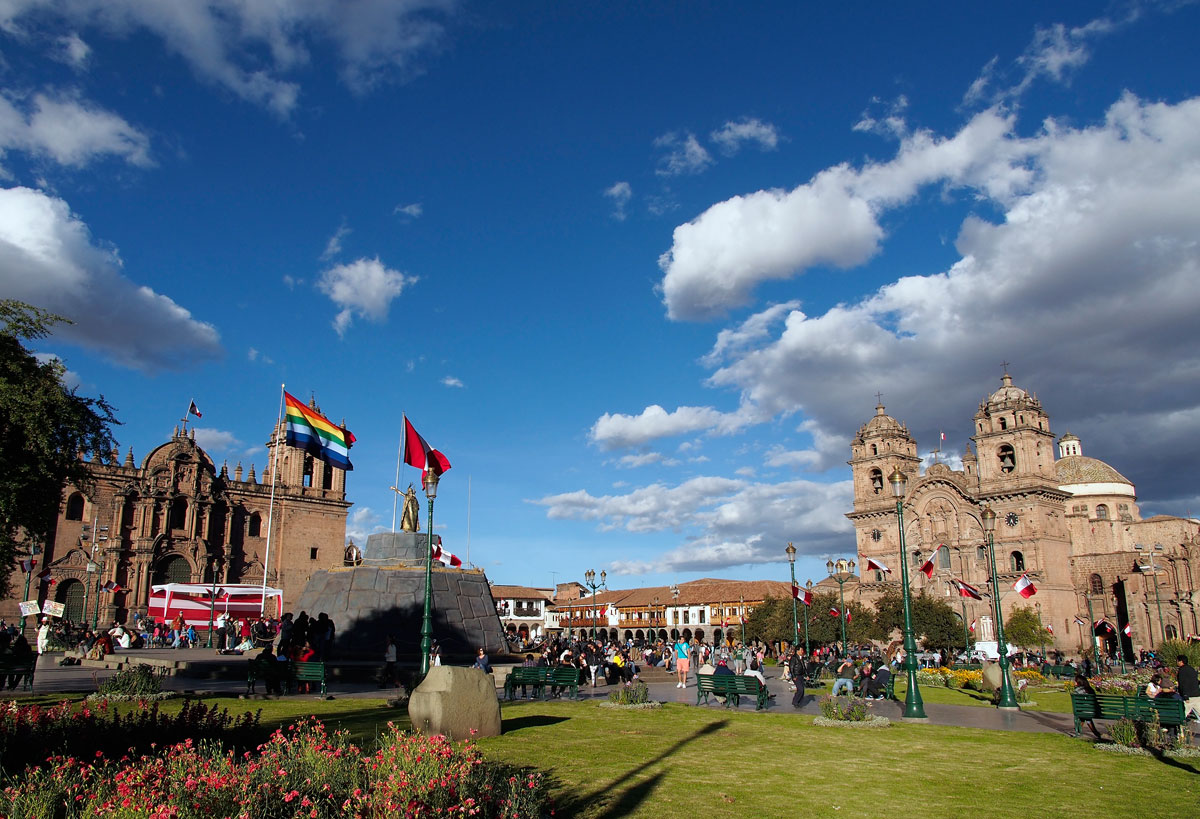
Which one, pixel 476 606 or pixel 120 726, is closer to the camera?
pixel 120 726

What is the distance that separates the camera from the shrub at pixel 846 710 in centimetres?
1348

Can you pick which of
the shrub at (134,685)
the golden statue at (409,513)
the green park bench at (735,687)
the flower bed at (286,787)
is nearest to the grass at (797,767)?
the shrub at (134,685)

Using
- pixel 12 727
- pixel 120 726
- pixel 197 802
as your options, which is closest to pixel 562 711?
pixel 120 726

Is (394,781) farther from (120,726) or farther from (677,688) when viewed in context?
(677,688)

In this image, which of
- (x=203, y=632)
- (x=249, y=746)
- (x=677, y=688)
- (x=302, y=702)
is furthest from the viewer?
(x=203, y=632)

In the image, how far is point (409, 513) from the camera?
26.5 metres

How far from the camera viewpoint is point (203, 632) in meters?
37.2

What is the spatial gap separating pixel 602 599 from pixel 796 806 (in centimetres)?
8529

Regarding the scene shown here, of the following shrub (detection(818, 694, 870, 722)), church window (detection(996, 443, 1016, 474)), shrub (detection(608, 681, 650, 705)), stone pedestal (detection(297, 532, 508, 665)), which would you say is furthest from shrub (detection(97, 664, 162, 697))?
church window (detection(996, 443, 1016, 474))

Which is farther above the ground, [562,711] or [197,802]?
[197,802]

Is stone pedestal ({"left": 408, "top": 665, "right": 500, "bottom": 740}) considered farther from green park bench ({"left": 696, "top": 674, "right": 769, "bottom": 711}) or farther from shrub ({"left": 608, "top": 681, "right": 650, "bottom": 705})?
green park bench ({"left": 696, "top": 674, "right": 769, "bottom": 711})

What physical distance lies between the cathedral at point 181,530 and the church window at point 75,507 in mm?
54

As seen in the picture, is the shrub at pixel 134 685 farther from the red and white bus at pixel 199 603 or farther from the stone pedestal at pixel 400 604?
the red and white bus at pixel 199 603

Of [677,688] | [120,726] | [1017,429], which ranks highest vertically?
[1017,429]
